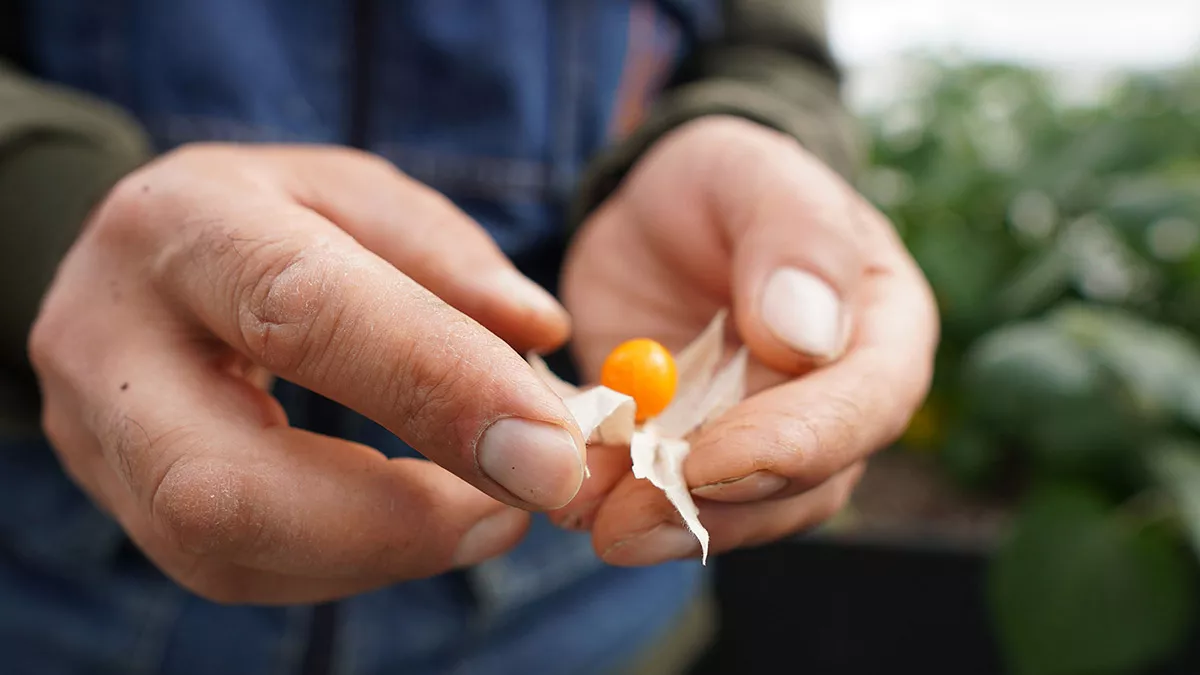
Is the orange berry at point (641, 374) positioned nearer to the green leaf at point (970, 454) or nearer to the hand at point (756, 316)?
the hand at point (756, 316)

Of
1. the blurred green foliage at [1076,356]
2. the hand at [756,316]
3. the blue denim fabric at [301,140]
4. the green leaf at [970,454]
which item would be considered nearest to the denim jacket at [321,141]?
the blue denim fabric at [301,140]

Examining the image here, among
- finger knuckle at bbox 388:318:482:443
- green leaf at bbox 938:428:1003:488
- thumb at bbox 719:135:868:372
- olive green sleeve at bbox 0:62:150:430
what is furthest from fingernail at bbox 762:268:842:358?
green leaf at bbox 938:428:1003:488

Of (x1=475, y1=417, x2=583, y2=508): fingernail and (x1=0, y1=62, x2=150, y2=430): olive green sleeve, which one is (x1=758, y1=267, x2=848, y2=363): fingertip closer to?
(x1=475, y1=417, x2=583, y2=508): fingernail

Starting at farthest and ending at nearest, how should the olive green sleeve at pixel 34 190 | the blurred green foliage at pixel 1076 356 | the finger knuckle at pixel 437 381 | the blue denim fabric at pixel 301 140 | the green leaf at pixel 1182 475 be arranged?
the blurred green foliage at pixel 1076 356, the green leaf at pixel 1182 475, the blue denim fabric at pixel 301 140, the olive green sleeve at pixel 34 190, the finger knuckle at pixel 437 381

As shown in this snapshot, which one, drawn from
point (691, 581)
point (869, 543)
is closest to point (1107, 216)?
point (869, 543)

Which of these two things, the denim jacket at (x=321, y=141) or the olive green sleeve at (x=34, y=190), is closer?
the olive green sleeve at (x=34, y=190)

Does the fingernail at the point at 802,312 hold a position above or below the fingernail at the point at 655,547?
above

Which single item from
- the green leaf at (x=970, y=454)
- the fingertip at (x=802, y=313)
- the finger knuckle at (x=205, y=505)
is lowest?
the green leaf at (x=970, y=454)

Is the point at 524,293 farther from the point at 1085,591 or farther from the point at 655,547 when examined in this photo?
the point at 1085,591
